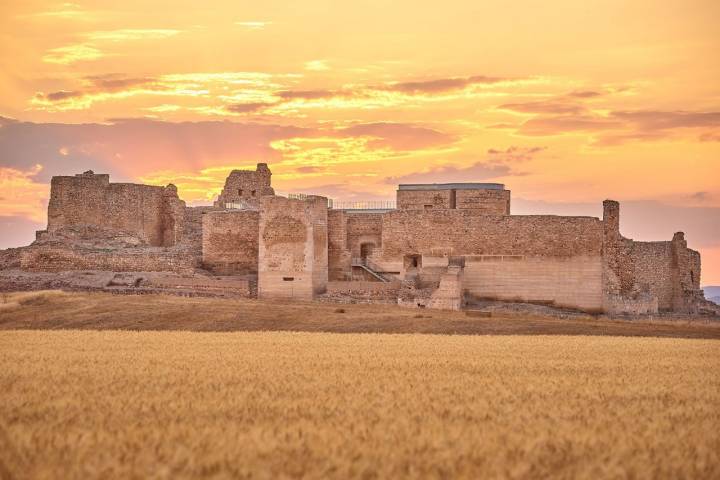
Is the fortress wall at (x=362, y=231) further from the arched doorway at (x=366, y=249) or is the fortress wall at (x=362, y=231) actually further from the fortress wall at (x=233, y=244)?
the fortress wall at (x=233, y=244)

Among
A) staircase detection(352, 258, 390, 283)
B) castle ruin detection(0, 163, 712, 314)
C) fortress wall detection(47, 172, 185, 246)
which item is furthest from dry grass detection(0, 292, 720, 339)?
fortress wall detection(47, 172, 185, 246)

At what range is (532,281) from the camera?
44.3 m

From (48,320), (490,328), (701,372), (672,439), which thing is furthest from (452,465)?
(48,320)

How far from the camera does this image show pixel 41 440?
33.6 feet

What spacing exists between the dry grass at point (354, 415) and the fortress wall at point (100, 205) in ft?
93.8

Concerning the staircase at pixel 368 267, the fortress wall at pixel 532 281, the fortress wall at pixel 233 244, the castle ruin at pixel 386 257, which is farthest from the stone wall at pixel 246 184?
the fortress wall at pixel 532 281

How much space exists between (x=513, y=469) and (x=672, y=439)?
2.50 m

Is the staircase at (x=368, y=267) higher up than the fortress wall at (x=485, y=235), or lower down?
lower down

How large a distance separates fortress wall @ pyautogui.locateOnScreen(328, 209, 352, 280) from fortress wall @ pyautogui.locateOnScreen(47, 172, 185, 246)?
10243 millimetres

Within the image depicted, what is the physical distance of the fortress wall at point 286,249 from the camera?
41.0 meters

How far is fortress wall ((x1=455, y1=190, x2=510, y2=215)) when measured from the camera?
49.2 meters

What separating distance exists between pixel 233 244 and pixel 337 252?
438cm

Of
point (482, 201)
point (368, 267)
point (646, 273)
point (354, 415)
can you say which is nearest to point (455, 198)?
point (482, 201)

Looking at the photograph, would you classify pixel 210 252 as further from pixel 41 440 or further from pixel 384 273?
pixel 41 440
